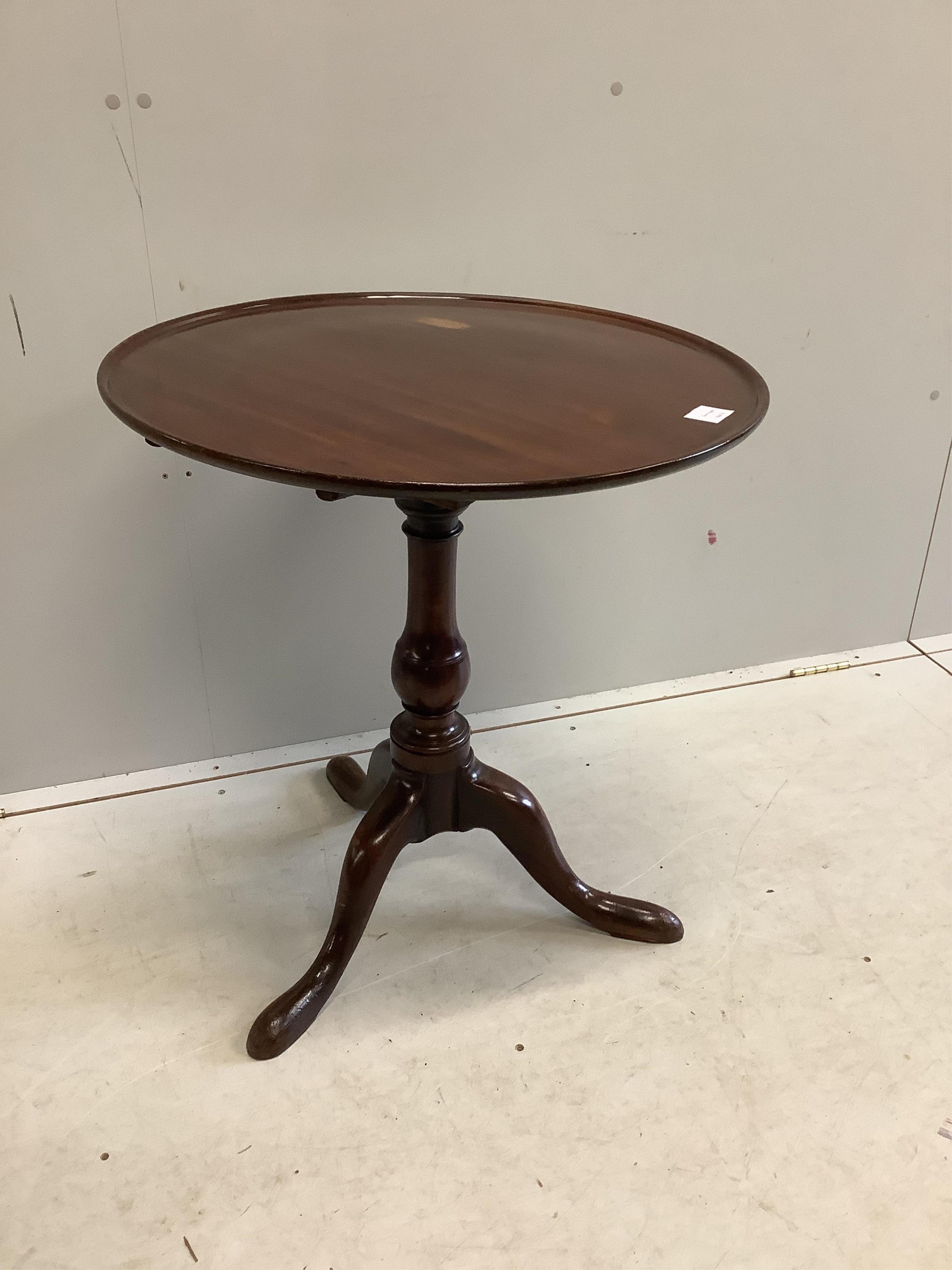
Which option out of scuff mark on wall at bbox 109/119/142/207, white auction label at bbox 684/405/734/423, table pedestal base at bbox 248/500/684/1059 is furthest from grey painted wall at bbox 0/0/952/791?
white auction label at bbox 684/405/734/423

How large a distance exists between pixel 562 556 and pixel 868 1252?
3.91 feet

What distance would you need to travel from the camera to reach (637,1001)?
1459 mm

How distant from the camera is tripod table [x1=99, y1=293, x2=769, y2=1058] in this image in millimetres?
981

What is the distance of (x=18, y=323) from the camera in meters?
1.51

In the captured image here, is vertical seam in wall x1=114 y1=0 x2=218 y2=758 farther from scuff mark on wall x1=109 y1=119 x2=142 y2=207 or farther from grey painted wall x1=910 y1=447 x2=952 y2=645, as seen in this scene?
grey painted wall x1=910 y1=447 x2=952 y2=645

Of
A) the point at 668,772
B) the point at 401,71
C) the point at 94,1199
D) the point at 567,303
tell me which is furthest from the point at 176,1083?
the point at 401,71

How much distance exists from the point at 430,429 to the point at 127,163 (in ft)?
2.47

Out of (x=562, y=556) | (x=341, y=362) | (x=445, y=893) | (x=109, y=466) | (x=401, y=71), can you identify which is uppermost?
(x=401, y=71)

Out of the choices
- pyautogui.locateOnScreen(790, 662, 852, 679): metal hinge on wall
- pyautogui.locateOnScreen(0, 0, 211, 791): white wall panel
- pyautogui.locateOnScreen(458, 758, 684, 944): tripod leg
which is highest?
pyautogui.locateOnScreen(0, 0, 211, 791): white wall panel

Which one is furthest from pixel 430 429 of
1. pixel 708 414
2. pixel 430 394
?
pixel 708 414

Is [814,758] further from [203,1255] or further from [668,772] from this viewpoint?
[203,1255]

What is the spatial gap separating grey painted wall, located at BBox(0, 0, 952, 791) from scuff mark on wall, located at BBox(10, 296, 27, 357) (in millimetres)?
10

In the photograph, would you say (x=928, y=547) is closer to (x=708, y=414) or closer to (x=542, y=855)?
(x=542, y=855)

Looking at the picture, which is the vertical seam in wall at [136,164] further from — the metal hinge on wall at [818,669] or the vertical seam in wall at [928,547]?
the vertical seam in wall at [928,547]
